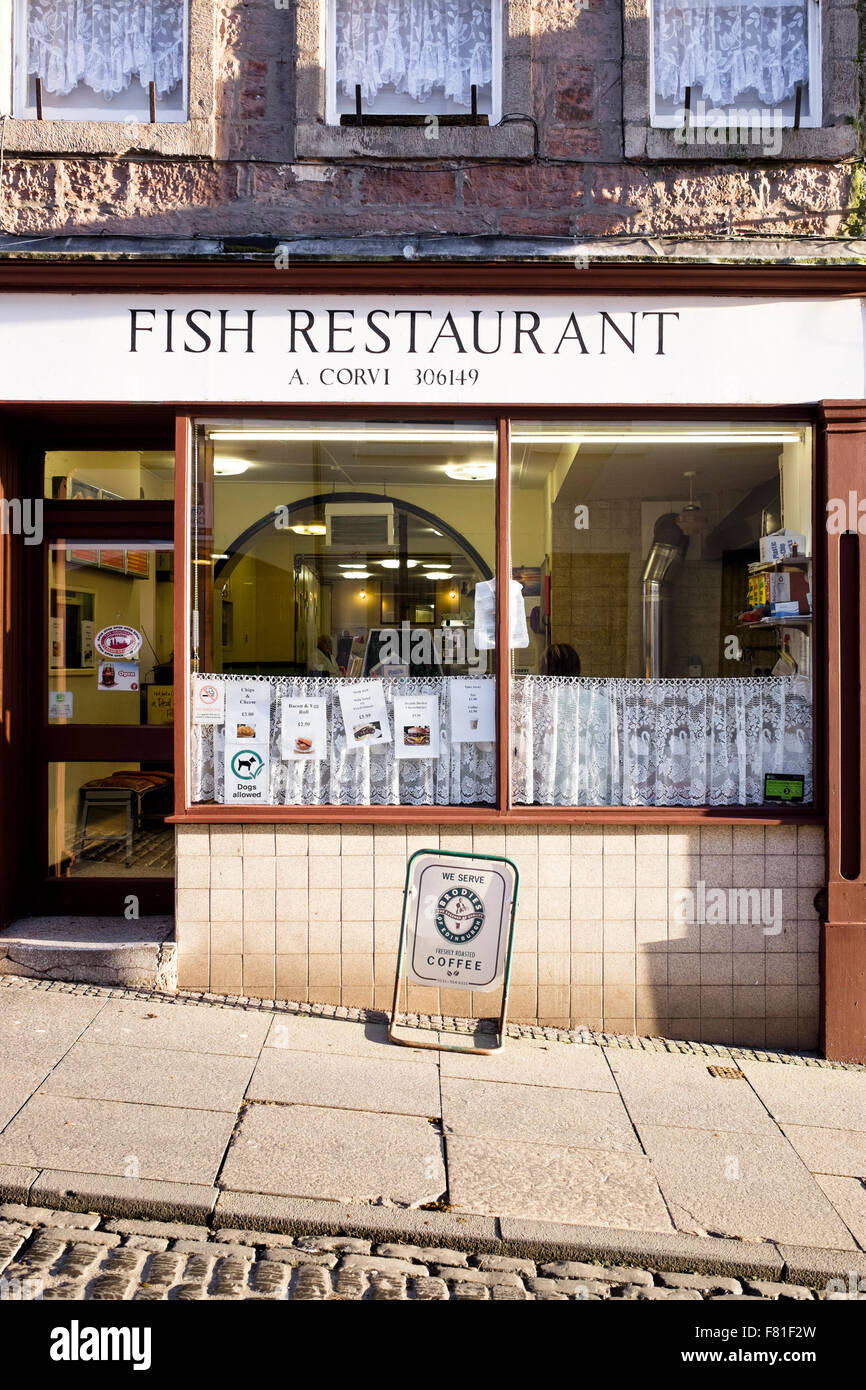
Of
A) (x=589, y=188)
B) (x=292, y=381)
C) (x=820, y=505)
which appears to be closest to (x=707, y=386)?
(x=820, y=505)

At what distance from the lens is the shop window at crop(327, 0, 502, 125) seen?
6.50 meters

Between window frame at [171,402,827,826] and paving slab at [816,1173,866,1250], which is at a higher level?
window frame at [171,402,827,826]

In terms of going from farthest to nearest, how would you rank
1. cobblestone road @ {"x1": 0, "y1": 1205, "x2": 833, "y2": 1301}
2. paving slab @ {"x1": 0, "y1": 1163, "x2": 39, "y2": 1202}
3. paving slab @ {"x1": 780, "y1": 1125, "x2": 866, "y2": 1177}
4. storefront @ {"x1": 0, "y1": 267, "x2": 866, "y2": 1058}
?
storefront @ {"x1": 0, "y1": 267, "x2": 866, "y2": 1058}
paving slab @ {"x1": 780, "y1": 1125, "x2": 866, "y2": 1177}
paving slab @ {"x1": 0, "y1": 1163, "x2": 39, "y2": 1202}
cobblestone road @ {"x1": 0, "y1": 1205, "x2": 833, "y2": 1301}

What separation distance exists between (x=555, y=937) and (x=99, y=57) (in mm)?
5885

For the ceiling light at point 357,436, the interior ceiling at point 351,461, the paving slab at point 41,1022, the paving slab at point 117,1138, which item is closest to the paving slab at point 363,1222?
the paving slab at point 117,1138

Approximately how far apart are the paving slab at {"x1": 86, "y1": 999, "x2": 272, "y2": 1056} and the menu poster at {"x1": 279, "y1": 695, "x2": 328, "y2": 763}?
149cm

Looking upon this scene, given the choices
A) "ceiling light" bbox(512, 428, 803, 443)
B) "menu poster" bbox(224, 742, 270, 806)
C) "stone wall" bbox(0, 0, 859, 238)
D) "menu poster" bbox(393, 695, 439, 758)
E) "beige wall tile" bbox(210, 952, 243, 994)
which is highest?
"stone wall" bbox(0, 0, 859, 238)

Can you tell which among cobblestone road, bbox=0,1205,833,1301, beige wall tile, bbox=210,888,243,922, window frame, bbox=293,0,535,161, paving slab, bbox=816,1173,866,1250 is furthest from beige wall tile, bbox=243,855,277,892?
window frame, bbox=293,0,535,161

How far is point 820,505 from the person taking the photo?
20.9 feet

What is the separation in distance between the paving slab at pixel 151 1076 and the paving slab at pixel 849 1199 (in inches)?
101

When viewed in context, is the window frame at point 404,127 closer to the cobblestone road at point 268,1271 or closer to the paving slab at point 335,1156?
the paving slab at point 335,1156

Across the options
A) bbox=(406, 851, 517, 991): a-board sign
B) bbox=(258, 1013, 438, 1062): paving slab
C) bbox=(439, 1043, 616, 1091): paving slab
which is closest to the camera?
bbox=(439, 1043, 616, 1091): paving slab

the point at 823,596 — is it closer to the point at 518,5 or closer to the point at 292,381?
the point at 292,381

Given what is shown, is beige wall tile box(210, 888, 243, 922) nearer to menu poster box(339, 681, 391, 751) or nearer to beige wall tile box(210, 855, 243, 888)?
beige wall tile box(210, 855, 243, 888)
